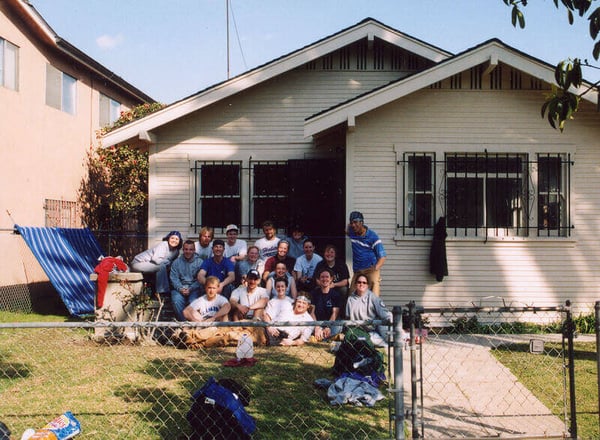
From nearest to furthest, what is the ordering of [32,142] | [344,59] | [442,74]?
[442,74] → [344,59] → [32,142]

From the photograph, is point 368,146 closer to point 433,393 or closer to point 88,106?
point 433,393

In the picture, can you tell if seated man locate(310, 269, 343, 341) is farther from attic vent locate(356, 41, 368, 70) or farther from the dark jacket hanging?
attic vent locate(356, 41, 368, 70)

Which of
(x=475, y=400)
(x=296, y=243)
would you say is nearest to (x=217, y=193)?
(x=296, y=243)

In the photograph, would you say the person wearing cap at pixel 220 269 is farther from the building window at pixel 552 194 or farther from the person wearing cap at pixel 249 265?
the building window at pixel 552 194

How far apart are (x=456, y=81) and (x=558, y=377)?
5.70 meters

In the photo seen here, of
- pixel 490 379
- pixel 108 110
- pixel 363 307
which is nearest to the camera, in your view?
pixel 490 379

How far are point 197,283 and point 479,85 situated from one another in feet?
19.4

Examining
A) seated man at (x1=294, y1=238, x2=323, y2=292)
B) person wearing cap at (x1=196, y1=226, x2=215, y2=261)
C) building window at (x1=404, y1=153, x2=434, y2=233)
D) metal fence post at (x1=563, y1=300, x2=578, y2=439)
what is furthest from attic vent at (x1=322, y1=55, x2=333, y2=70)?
metal fence post at (x1=563, y1=300, x2=578, y2=439)

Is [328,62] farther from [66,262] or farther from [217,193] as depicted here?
[66,262]

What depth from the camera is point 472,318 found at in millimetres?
9945

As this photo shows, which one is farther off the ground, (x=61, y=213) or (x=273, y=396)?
(x=61, y=213)

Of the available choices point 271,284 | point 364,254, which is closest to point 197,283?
point 271,284

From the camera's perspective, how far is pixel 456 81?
10.8 meters

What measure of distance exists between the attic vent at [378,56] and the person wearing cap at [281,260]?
4.32 metres
